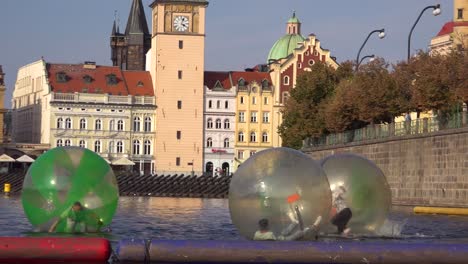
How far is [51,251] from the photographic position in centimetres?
2136

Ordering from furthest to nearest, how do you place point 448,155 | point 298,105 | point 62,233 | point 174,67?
point 174,67
point 298,105
point 448,155
point 62,233

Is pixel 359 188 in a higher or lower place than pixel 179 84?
lower

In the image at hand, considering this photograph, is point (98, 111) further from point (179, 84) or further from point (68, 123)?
point (179, 84)

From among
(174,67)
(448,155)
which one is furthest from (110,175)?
(174,67)

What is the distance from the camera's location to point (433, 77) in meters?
63.7

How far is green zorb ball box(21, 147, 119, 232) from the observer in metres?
26.5

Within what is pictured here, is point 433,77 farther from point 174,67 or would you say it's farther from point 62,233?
point 174,67

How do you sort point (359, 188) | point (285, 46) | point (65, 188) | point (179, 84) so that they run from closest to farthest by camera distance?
point (65, 188)
point (359, 188)
point (179, 84)
point (285, 46)

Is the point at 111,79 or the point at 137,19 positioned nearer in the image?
the point at 111,79

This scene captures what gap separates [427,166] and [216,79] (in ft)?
332

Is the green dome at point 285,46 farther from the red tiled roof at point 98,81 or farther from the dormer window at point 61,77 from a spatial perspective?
the dormer window at point 61,77

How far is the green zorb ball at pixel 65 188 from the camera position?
2650 cm

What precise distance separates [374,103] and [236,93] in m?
81.0

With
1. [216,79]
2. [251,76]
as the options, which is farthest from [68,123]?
[251,76]
